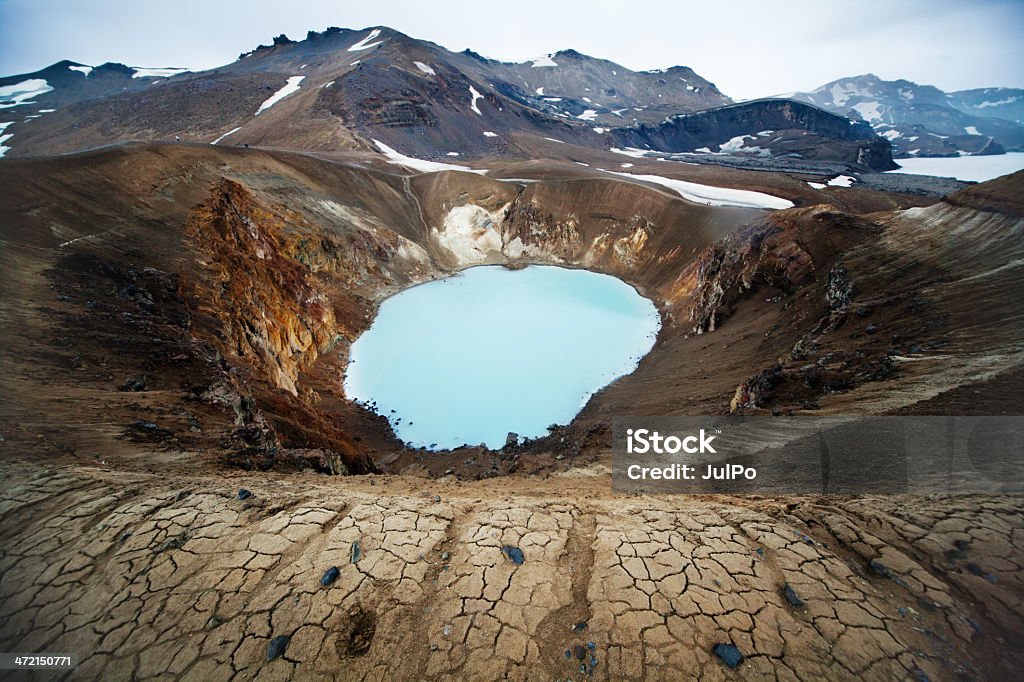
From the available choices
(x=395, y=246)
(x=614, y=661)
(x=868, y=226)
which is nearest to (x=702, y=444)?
(x=614, y=661)

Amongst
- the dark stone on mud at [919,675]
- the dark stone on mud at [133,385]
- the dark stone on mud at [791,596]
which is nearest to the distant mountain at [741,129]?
the dark stone on mud at [133,385]

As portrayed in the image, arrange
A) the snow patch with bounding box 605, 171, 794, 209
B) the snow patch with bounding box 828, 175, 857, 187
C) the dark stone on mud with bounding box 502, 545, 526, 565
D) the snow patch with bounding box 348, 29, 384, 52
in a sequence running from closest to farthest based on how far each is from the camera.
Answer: the dark stone on mud with bounding box 502, 545, 526, 565
the snow patch with bounding box 605, 171, 794, 209
the snow patch with bounding box 828, 175, 857, 187
the snow patch with bounding box 348, 29, 384, 52

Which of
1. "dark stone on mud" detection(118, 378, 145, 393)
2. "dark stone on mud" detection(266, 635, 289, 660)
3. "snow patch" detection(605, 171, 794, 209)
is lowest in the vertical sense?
"dark stone on mud" detection(266, 635, 289, 660)

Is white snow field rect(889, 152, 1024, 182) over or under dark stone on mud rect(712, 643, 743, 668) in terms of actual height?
over

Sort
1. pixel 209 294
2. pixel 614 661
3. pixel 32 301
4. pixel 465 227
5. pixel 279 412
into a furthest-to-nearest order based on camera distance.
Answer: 1. pixel 465 227
2. pixel 209 294
3. pixel 279 412
4. pixel 32 301
5. pixel 614 661

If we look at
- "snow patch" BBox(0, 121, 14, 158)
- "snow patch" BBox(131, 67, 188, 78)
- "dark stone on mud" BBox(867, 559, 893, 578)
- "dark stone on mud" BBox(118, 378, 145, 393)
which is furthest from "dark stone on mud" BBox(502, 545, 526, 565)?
"snow patch" BBox(131, 67, 188, 78)

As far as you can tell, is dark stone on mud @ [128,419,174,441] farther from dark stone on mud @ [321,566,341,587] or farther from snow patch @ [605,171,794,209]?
snow patch @ [605,171,794,209]

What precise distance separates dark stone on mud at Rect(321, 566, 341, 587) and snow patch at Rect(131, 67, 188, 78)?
518 ft

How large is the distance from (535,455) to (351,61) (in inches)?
3647

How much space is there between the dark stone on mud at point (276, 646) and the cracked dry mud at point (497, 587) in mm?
49

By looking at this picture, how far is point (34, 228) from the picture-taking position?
472 inches

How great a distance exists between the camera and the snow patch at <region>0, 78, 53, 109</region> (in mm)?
83287

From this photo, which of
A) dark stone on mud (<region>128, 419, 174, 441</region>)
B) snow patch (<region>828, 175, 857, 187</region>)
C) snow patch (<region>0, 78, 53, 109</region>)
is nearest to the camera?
dark stone on mud (<region>128, 419, 174, 441</region>)

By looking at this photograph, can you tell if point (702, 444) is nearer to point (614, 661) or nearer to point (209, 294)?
point (614, 661)
